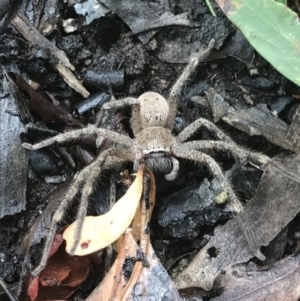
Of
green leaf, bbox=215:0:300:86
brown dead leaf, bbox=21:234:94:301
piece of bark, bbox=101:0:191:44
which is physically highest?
green leaf, bbox=215:0:300:86

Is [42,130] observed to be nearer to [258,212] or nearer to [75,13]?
[75,13]

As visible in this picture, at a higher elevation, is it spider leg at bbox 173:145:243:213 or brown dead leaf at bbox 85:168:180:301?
spider leg at bbox 173:145:243:213

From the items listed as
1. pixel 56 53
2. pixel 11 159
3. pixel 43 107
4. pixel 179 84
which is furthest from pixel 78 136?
pixel 179 84

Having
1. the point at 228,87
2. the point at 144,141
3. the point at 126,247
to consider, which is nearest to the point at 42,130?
the point at 144,141

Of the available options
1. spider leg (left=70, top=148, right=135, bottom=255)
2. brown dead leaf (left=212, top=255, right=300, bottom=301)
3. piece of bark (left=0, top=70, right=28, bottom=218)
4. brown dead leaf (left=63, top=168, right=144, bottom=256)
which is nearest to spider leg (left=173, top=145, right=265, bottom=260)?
brown dead leaf (left=212, top=255, right=300, bottom=301)

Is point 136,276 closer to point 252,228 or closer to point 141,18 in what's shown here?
point 252,228

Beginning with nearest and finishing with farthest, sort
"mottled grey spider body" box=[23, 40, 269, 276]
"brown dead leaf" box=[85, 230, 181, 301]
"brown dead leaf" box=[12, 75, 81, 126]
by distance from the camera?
1. "brown dead leaf" box=[85, 230, 181, 301]
2. "mottled grey spider body" box=[23, 40, 269, 276]
3. "brown dead leaf" box=[12, 75, 81, 126]

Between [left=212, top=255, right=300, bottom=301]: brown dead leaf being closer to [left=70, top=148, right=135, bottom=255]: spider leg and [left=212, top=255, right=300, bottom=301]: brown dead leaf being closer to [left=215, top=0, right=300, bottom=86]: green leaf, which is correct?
[left=70, top=148, right=135, bottom=255]: spider leg

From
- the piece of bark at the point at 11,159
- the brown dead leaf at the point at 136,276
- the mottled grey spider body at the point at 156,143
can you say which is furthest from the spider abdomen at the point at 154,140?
the piece of bark at the point at 11,159
